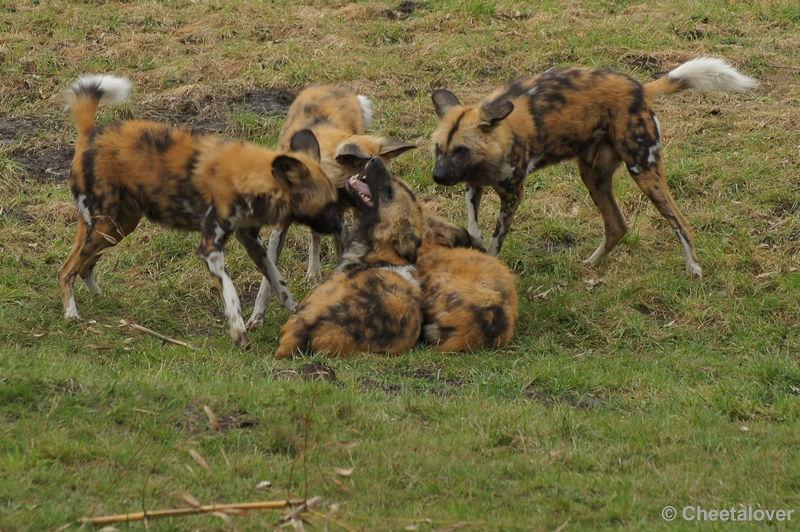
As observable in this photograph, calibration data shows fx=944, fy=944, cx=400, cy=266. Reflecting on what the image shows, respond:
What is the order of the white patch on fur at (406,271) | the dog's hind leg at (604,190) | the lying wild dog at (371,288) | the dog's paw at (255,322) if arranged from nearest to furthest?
the lying wild dog at (371,288) < the white patch on fur at (406,271) < the dog's paw at (255,322) < the dog's hind leg at (604,190)

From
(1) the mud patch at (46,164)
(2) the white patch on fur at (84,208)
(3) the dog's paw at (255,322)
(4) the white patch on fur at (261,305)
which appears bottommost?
(3) the dog's paw at (255,322)

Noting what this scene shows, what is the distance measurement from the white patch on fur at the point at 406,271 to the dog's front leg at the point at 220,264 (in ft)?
2.96

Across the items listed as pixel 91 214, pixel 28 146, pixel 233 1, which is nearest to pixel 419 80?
pixel 233 1

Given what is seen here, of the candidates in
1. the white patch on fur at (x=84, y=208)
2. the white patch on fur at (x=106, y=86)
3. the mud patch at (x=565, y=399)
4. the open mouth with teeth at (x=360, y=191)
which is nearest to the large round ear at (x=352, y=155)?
the open mouth with teeth at (x=360, y=191)

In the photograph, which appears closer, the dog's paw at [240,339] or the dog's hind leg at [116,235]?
the dog's paw at [240,339]

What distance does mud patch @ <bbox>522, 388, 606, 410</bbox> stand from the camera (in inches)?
190

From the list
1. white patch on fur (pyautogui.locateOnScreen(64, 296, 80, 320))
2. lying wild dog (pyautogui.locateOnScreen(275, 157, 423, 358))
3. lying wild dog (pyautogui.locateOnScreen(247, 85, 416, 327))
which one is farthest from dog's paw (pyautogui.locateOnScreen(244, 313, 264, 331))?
white patch on fur (pyautogui.locateOnScreen(64, 296, 80, 320))

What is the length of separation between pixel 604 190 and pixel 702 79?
1.08 meters

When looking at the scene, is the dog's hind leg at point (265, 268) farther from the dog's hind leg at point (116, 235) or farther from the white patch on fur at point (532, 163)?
the white patch on fur at point (532, 163)

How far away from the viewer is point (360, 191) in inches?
235

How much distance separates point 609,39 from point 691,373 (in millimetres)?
5541

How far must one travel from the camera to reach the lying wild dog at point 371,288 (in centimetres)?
524

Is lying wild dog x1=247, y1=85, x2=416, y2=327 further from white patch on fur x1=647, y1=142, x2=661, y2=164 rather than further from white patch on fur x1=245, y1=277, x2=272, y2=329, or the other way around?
white patch on fur x1=647, y1=142, x2=661, y2=164

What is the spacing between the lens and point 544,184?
8062mm
